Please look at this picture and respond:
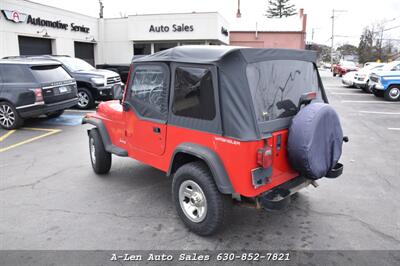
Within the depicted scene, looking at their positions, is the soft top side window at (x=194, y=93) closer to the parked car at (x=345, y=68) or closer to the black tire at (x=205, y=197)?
the black tire at (x=205, y=197)

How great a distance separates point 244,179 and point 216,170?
0.94ft

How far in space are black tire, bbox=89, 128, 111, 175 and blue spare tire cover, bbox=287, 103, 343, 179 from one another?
303 cm

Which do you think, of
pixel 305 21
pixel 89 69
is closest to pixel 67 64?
pixel 89 69

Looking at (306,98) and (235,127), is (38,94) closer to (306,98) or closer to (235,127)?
(235,127)

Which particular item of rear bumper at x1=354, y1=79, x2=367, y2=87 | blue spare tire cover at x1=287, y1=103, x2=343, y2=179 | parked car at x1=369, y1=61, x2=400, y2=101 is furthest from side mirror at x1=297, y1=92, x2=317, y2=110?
rear bumper at x1=354, y1=79, x2=367, y2=87

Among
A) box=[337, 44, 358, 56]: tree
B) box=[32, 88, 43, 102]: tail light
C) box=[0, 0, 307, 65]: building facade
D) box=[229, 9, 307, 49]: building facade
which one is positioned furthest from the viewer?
box=[337, 44, 358, 56]: tree

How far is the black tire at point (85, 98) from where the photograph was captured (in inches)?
460

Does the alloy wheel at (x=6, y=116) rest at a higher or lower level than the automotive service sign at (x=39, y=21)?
lower

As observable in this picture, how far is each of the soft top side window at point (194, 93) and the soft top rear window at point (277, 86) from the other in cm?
44

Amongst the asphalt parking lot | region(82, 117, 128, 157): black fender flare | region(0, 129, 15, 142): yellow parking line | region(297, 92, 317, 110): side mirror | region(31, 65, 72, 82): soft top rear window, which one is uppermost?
region(31, 65, 72, 82): soft top rear window

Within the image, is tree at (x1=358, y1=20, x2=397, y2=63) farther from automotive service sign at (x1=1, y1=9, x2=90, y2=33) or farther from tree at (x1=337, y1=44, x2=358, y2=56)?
automotive service sign at (x1=1, y1=9, x2=90, y2=33)

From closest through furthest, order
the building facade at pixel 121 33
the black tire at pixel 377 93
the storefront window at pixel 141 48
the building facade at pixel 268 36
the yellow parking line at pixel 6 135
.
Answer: the yellow parking line at pixel 6 135 → the black tire at pixel 377 93 → the building facade at pixel 121 33 → the storefront window at pixel 141 48 → the building facade at pixel 268 36

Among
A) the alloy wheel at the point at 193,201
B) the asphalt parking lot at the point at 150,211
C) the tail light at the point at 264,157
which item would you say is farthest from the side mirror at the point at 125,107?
the tail light at the point at 264,157

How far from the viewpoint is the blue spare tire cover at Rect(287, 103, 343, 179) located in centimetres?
322
